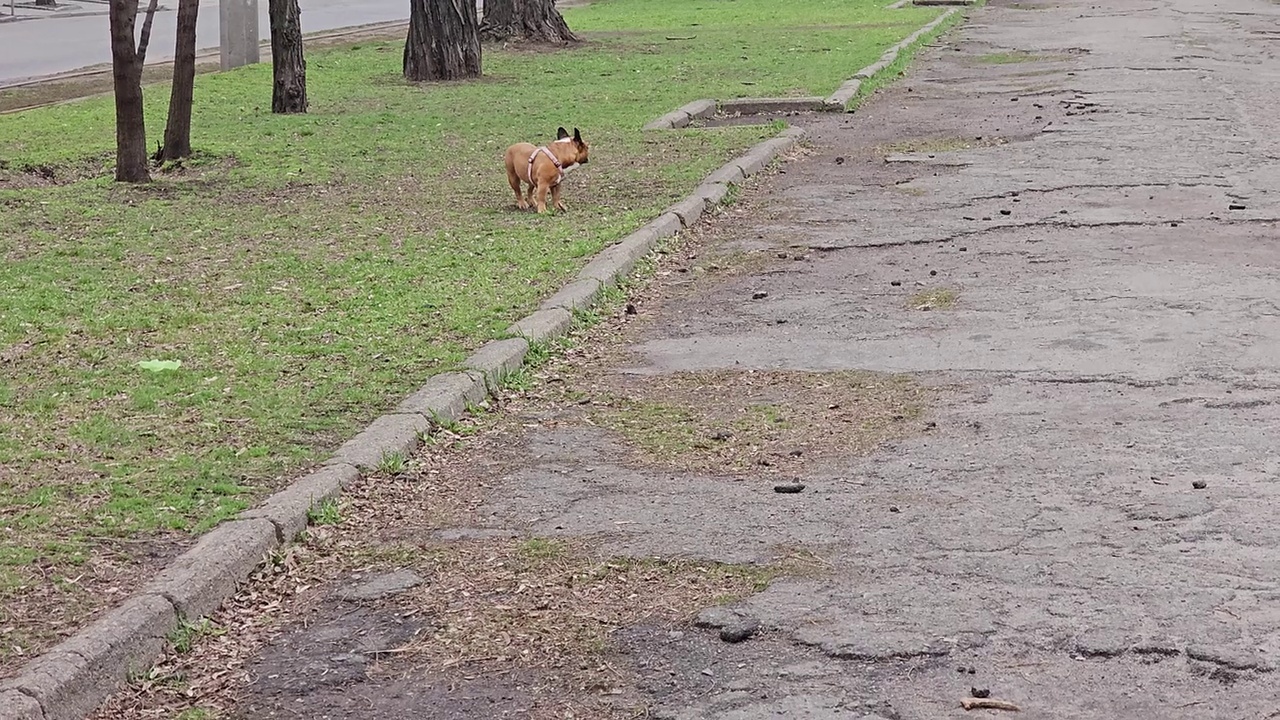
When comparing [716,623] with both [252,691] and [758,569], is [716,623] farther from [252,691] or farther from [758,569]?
[252,691]

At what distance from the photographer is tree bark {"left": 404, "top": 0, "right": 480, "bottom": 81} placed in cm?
1761

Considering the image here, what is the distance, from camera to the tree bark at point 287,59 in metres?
14.3

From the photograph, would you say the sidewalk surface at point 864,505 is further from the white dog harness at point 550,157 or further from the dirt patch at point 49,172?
the dirt patch at point 49,172

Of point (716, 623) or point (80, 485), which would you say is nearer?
point (716, 623)

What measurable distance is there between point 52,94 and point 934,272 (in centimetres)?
1173

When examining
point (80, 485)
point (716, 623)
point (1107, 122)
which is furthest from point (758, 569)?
point (1107, 122)

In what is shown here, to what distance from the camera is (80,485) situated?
502 centimetres

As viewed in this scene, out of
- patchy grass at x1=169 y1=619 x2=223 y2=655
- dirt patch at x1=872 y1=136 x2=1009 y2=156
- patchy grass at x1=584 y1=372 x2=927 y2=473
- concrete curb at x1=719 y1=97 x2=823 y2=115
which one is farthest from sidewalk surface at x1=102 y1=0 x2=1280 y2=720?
concrete curb at x1=719 y1=97 x2=823 y2=115

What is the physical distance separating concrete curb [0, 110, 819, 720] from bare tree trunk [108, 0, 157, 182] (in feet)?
15.3

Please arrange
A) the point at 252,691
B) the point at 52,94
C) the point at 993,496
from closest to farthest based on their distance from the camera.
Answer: the point at 252,691, the point at 993,496, the point at 52,94

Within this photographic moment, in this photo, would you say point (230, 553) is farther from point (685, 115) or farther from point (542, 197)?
point (685, 115)

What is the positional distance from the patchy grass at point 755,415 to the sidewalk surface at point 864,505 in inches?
0.7

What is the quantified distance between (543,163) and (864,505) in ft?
16.5

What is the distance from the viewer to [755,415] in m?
5.95
